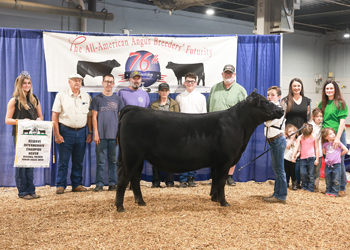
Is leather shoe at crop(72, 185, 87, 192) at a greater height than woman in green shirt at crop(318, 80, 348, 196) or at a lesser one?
lesser

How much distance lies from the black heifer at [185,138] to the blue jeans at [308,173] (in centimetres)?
158

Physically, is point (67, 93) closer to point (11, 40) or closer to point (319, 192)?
point (11, 40)

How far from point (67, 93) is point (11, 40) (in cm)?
130

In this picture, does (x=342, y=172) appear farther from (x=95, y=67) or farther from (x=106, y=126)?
(x=95, y=67)

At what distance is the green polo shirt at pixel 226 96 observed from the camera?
5.18 meters

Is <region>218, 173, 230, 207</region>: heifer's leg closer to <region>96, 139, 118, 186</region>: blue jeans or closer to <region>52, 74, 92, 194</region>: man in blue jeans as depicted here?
<region>96, 139, 118, 186</region>: blue jeans

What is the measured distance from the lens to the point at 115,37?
545 centimetres

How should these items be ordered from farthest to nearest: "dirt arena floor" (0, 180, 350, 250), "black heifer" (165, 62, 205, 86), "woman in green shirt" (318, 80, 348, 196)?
"black heifer" (165, 62, 205, 86) < "woman in green shirt" (318, 80, 348, 196) < "dirt arena floor" (0, 180, 350, 250)

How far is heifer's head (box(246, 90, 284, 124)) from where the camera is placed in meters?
4.00

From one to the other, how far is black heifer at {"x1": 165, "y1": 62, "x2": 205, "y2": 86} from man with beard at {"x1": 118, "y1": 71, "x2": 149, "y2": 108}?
26.3 inches

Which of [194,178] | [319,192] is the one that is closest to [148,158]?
[194,178]

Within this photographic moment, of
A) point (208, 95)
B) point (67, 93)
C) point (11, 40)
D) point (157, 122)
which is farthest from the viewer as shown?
point (208, 95)

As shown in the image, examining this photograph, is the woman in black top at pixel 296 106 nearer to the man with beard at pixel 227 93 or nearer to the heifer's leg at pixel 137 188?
the man with beard at pixel 227 93

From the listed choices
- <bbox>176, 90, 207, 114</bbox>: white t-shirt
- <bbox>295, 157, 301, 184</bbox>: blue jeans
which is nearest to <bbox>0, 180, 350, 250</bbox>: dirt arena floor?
<bbox>295, 157, 301, 184</bbox>: blue jeans
